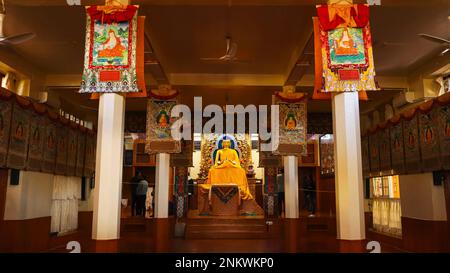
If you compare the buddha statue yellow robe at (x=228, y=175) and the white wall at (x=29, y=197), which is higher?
the buddha statue yellow robe at (x=228, y=175)

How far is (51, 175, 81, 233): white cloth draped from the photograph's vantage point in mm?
10312

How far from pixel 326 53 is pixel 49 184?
754 cm

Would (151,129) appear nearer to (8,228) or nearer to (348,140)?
(8,228)

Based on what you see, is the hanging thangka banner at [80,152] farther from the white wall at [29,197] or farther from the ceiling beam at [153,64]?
the ceiling beam at [153,64]

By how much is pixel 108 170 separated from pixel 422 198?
709cm

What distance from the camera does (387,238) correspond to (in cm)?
1055

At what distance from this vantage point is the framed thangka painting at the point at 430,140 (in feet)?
25.4

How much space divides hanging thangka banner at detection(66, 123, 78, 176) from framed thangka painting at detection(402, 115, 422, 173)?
8694 millimetres

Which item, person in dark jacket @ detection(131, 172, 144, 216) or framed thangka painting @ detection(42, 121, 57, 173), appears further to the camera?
person in dark jacket @ detection(131, 172, 144, 216)

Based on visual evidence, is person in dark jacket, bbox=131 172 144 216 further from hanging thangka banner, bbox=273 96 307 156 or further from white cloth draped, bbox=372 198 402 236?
white cloth draped, bbox=372 198 402 236

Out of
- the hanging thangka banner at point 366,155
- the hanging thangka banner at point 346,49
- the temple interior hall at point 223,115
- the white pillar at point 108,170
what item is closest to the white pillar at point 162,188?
the temple interior hall at point 223,115

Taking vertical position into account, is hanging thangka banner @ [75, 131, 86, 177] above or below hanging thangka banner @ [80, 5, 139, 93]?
below

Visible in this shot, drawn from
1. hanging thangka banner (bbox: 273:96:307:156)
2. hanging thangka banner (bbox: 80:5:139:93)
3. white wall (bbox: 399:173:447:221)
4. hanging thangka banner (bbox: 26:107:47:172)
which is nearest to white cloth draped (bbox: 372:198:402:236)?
white wall (bbox: 399:173:447:221)

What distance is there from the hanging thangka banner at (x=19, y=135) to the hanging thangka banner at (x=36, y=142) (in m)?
0.19
